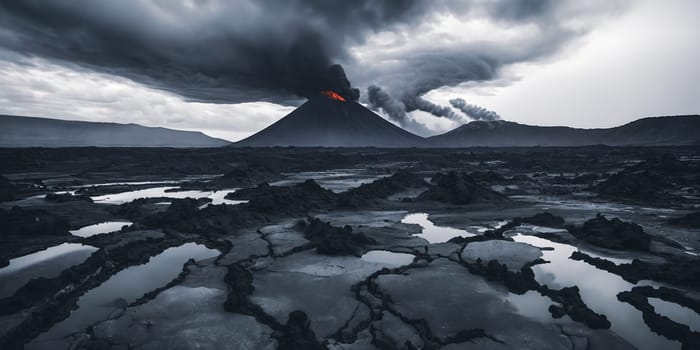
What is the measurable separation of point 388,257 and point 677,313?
5.36 m

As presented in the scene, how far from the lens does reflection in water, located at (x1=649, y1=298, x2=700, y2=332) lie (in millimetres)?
5863

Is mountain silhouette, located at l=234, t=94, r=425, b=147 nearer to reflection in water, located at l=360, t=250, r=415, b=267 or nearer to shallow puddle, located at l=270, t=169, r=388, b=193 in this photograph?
shallow puddle, located at l=270, t=169, r=388, b=193

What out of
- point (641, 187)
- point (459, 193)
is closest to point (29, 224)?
point (459, 193)

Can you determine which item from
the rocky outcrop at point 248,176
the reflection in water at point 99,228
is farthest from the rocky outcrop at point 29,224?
the rocky outcrop at point 248,176

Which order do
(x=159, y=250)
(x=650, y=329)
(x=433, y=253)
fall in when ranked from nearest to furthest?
(x=650, y=329) < (x=433, y=253) < (x=159, y=250)

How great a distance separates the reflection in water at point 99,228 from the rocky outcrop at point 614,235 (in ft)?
47.8

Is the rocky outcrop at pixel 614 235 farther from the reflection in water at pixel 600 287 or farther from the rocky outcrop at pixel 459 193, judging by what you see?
the rocky outcrop at pixel 459 193

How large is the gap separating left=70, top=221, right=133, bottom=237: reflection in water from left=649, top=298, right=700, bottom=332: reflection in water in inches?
560

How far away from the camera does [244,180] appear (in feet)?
96.7

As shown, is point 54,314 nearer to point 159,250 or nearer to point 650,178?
point 159,250

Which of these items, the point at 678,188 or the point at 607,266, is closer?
the point at 607,266

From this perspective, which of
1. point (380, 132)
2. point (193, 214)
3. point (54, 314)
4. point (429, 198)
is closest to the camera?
point (54, 314)

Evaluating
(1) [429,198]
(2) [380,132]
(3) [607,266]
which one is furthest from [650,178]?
(2) [380,132]

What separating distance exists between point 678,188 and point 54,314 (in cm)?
2905
